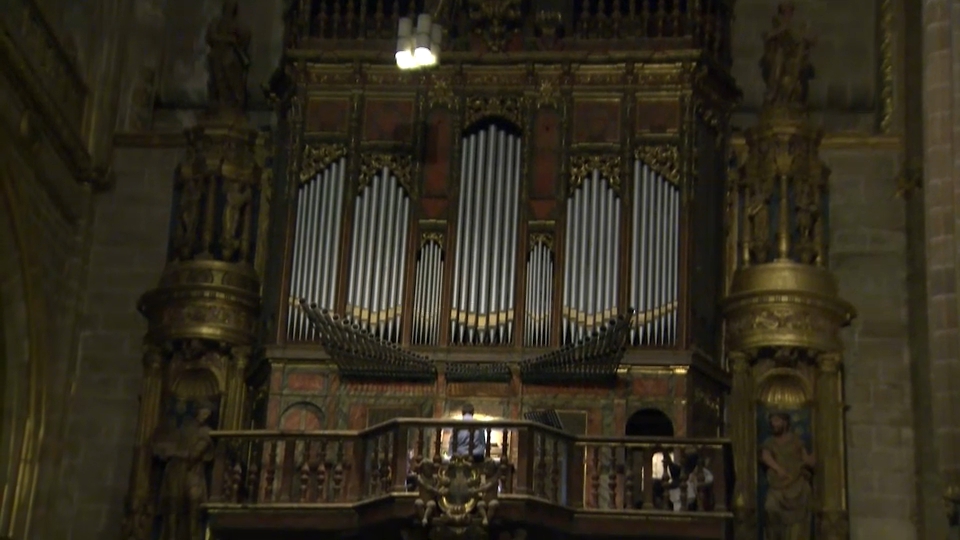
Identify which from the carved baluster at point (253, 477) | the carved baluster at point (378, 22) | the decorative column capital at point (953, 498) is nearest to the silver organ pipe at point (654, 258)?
the carved baluster at point (378, 22)

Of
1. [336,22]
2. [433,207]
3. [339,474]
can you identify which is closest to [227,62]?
[336,22]

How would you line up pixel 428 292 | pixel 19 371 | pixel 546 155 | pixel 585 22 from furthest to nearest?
Answer: pixel 585 22
pixel 546 155
pixel 19 371
pixel 428 292

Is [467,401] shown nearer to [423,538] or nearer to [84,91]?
[423,538]

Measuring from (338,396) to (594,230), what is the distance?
3804 mm

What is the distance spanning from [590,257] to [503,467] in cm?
409

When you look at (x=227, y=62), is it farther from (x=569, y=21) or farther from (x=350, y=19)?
(x=569, y=21)

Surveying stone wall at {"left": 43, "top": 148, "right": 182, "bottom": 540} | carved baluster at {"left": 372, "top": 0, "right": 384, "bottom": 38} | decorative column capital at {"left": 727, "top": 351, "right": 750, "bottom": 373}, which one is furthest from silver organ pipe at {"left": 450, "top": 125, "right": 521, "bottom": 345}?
stone wall at {"left": 43, "top": 148, "right": 182, "bottom": 540}

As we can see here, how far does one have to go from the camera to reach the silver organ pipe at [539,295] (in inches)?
906

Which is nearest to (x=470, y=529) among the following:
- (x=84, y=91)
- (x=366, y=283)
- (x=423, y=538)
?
(x=423, y=538)

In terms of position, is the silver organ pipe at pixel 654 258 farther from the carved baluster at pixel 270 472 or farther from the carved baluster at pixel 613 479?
the carved baluster at pixel 270 472

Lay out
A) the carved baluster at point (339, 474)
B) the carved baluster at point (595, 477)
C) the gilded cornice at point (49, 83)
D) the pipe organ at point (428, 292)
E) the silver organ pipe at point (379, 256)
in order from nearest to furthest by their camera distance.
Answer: the carved baluster at point (595, 477) < the carved baluster at point (339, 474) < the gilded cornice at point (49, 83) < the pipe organ at point (428, 292) < the silver organ pipe at point (379, 256)

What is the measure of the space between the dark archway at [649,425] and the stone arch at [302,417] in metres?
3.76

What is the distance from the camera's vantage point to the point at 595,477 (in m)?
20.9

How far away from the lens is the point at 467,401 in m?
22.8
